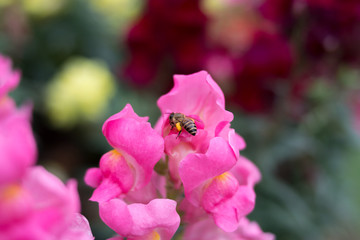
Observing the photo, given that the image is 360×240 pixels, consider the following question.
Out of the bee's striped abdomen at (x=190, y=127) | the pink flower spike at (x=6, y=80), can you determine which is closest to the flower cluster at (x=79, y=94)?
the pink flower spike at (x=6, y=80)

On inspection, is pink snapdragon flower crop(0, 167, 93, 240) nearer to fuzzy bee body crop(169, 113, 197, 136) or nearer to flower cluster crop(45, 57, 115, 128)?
fuzzy bee body crop(169, 113, 197, 136)

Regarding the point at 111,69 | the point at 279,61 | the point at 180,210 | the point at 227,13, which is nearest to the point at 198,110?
the point at 180,210

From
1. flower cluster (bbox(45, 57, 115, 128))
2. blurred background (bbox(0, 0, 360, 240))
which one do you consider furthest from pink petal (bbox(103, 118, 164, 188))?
flower cluster (bbox(45, 57, 115, 128))

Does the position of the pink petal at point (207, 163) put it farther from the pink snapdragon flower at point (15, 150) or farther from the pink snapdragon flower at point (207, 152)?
the pink snapdragon flower at point (15, 150)

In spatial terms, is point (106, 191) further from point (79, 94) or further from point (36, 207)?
point (79, 94)

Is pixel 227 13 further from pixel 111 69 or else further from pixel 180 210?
Result: pixel 180 210

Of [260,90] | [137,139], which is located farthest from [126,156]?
[260,90]
